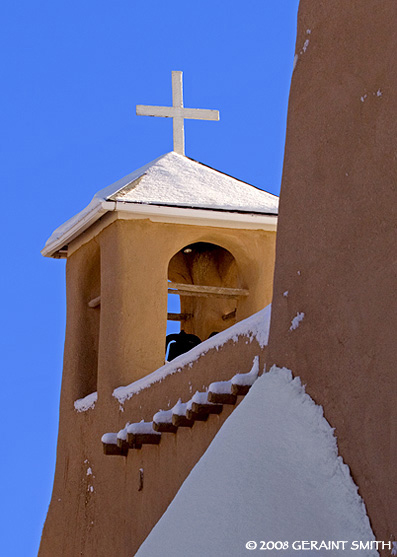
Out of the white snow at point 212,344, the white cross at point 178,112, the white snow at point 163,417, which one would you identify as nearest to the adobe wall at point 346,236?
the white snow at point 212,344

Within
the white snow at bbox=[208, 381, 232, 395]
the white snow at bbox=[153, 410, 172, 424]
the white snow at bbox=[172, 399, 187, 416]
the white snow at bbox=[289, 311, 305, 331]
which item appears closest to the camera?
the white snow at bbox=[289, 311, 305, 331]

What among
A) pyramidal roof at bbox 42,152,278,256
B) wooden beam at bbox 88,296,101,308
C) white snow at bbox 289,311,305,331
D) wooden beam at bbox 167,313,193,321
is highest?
pyramidal roof at bbox 42,152,278,256

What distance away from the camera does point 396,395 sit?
371 centimetres

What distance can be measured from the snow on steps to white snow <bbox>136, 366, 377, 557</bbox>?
68.9 inches

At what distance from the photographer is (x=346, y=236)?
4211 mm

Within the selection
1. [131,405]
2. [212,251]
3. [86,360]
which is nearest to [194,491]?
[131,405]

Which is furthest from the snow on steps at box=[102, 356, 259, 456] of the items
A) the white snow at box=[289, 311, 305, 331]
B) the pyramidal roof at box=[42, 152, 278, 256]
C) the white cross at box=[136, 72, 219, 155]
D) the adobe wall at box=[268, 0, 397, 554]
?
the white cross at box=[136, 72, 219, 155]

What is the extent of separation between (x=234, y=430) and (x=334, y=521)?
0.67 metres

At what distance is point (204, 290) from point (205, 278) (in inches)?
73.0

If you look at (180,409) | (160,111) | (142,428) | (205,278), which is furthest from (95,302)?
(180,409)

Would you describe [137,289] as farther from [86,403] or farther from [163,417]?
[163,417]

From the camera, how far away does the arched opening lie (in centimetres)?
1188

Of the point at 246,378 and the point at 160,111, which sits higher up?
the point at 160,111

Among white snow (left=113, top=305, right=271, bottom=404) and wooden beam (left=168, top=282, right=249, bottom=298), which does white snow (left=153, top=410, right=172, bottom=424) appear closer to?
white snow (left=113, top=305, right=271, bottom=404)
